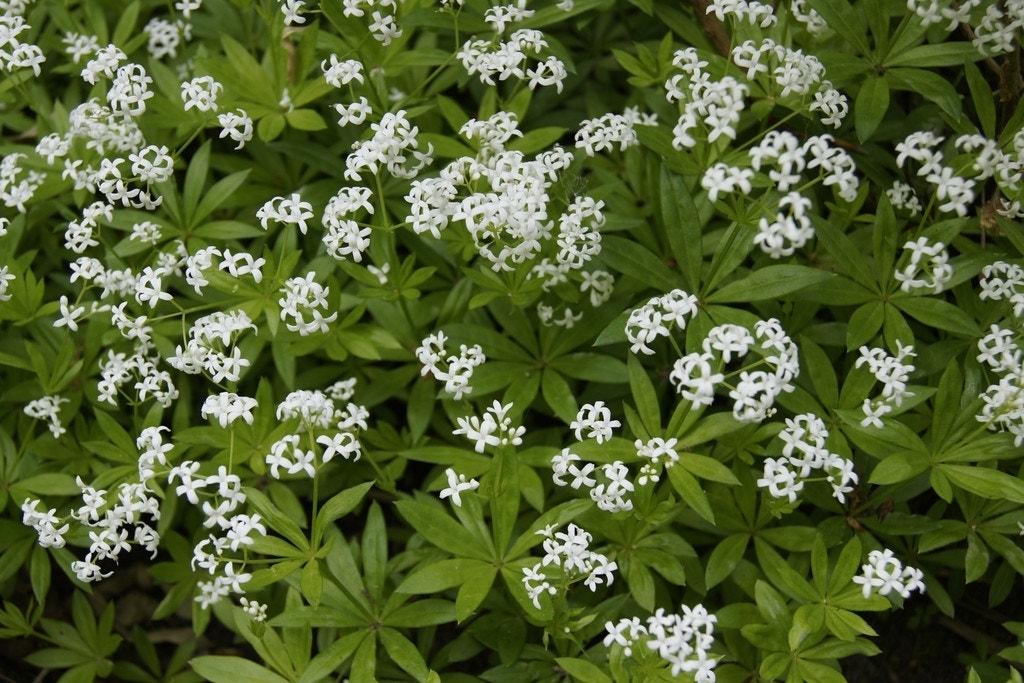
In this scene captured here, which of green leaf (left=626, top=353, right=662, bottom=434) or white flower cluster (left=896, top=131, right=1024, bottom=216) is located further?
green leaf (left=626, top=353, right=662, bottom=434)

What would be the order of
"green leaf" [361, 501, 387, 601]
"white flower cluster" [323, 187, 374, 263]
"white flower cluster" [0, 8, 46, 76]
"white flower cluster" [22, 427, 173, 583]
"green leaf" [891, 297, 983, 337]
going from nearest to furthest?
"white flower cluster" [22, 427, 173, 583], "white flower cluster" [323, 187, 374, 263], "green leaf" [891, 297, 983, 337], "green leaf" [361, 501, 387, 601], "white flower cluster" [0, 8, 46, 76]

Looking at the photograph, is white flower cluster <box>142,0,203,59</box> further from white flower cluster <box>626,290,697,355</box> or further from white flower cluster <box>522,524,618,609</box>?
white flower cluster <box>522,524,618,609</box>

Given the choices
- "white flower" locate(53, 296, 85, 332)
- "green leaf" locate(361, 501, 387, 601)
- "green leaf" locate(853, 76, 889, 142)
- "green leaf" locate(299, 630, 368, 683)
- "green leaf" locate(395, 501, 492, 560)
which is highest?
"green leaf" locate(853, 76, 889, 142)

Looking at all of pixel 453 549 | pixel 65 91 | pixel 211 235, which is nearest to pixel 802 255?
pixel 453 549

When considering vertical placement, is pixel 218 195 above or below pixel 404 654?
above

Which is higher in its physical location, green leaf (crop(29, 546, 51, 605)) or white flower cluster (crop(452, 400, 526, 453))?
white flower cluster (crop(452, 400, 526, 453))

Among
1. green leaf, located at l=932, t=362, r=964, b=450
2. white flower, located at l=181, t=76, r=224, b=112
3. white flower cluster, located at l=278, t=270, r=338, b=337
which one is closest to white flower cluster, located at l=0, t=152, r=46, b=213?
white flower, located at l=181, t=76, r=224, b=112

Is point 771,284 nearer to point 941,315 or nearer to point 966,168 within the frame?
point 941,315

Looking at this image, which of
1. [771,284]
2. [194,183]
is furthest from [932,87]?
[194,183]
